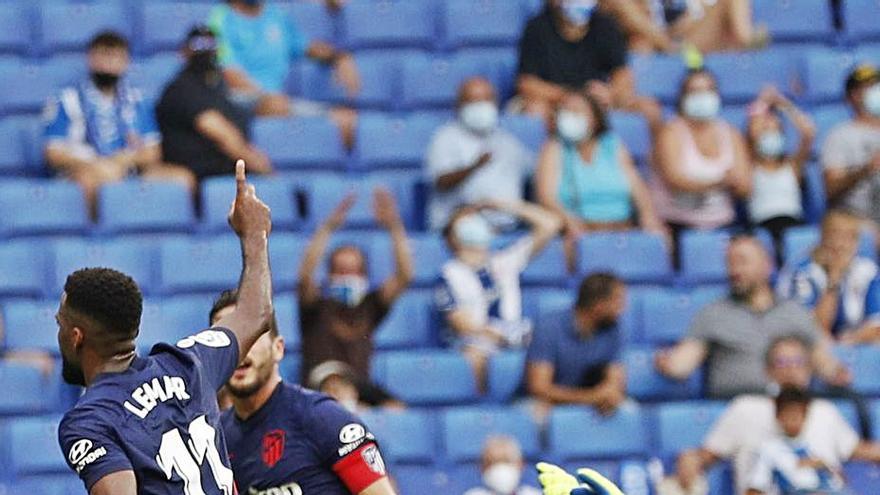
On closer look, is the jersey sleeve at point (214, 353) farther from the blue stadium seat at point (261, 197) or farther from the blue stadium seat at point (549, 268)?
the blue stadium seat at point (549, 268)

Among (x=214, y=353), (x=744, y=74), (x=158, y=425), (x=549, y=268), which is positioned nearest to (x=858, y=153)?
(x=744, y=74)

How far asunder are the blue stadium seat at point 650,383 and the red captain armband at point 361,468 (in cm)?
448

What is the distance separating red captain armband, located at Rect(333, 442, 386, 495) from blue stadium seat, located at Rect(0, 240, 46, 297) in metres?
4.70

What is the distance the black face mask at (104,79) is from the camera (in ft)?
34.8

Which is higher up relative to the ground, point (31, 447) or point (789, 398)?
point (789, 398)

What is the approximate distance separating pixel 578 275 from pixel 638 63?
1.75m

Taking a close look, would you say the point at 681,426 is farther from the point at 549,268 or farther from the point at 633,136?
the point at 633,136

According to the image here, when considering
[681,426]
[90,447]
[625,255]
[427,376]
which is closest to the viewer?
[90,447]

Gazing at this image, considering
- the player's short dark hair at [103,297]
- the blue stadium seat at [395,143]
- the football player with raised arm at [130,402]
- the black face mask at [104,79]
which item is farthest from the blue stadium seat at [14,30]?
the player's short dark hair at [103,297]

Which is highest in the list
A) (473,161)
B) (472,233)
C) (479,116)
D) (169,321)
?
(479,116)

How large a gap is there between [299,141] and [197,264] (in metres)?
1.19

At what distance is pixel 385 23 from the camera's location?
11.8 meters

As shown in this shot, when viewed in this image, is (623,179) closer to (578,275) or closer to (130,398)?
(578,275)

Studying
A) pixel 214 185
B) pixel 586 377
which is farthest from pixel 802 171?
pixel 214 185
